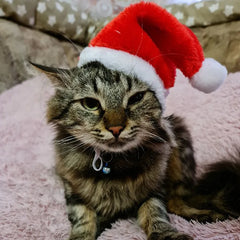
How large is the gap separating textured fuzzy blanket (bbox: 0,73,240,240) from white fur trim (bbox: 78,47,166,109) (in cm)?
24

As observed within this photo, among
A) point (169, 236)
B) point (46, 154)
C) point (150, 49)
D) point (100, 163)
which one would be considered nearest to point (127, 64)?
point (150, 49)

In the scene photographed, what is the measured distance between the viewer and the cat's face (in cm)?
75

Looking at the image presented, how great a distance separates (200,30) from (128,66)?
119 cm

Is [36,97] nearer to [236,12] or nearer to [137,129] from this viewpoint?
[137,129]

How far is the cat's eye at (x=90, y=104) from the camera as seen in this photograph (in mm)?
811

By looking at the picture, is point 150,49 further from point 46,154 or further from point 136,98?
point 46,154

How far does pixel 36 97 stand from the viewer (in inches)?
72.3

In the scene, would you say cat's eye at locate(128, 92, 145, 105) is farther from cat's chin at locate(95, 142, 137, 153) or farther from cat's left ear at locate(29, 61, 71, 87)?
cat's left ear at locate(29, 61, 71, 87)

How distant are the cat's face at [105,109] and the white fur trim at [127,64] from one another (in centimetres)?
2

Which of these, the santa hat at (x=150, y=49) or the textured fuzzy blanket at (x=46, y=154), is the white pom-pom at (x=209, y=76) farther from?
the textured fuzzy blanket at (x=46, y=154)

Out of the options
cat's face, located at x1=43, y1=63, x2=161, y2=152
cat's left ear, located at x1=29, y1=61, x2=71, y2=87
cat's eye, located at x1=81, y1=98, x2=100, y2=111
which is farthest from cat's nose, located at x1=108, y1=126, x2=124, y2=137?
cat's left ear, located at x1=29, y1=61, x2=71, y2=87

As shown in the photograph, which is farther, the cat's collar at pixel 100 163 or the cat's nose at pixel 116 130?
the cat's collar at pixel 100 163

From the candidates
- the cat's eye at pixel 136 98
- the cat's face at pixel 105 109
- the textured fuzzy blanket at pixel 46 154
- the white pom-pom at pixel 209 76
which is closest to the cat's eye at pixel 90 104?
the cat's face at pixel 105 109

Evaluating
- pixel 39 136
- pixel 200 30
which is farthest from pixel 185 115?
pixel 39 136
